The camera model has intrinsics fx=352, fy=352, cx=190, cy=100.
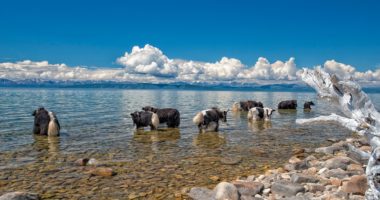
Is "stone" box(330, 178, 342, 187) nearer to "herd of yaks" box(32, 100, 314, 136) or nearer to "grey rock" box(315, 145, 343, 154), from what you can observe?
"grey rock" box(315, 145, 343, 154)

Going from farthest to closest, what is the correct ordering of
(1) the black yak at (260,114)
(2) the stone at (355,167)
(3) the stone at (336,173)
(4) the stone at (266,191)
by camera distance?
(1) the black yak at (260,114)
(2) the stone at (355,167)
(3) the stone at (336,173)
(4) the stone at (266,191)

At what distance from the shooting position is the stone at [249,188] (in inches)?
389

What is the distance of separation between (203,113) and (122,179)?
13.3 meters

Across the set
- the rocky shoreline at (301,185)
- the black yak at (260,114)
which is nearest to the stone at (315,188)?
the rocky shoreline at (301,185)

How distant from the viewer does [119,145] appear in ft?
59.2

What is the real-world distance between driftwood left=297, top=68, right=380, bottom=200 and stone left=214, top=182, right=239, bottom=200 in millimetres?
4373

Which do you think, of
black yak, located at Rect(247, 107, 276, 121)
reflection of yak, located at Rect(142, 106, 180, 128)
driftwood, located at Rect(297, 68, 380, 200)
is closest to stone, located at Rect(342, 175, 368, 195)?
driftwood, located at Rect(297, 68, 380, 200)

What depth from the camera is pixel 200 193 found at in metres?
9.88

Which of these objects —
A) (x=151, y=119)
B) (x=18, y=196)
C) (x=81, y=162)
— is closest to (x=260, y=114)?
(x=151, y=119)

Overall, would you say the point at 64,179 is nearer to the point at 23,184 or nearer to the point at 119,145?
the point at 23,184

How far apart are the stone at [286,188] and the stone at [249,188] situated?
411mm

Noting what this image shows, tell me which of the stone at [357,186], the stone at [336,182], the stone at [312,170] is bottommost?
the stone at [312,170]

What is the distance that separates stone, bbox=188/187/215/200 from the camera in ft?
31.5

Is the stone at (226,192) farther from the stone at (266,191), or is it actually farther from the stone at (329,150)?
the stone at (329,150)
